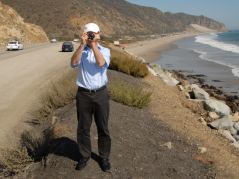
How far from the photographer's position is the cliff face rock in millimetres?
60506

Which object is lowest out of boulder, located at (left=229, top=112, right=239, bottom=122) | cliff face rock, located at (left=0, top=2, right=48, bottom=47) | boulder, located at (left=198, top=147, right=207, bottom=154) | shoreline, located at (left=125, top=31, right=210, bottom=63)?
shoreline, located at (left=125, top=31, right=210, bottom=63)

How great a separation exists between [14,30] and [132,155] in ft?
192

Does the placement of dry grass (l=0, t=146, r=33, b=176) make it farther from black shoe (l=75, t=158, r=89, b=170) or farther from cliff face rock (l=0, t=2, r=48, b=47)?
cliff face rock (l=0, t=2, r=48, b=47)

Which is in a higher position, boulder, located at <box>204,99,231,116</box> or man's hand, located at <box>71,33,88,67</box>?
man's hand, located at <box>71,33,88,67</box>

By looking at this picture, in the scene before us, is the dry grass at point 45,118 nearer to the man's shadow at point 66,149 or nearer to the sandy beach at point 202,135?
the man's shadow at point 66,149

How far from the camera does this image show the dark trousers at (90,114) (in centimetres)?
642

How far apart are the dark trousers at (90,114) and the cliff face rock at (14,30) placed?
49732mm

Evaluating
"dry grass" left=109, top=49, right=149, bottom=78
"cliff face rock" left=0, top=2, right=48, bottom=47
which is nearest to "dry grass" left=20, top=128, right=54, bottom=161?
"dry grass" left=109, top=49, right=149, bottom=78

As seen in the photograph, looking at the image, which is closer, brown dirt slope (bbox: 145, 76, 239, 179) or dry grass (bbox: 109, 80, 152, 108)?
brown dirt slope (bbox: 145, 76, 239, 179)

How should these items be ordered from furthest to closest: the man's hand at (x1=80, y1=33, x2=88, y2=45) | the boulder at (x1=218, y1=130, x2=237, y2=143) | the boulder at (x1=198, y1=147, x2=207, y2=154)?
the boulder at (x1=218, y1=130, x2=237, y2=143)
the boulder at (x1=198, y1=147, x2=207, y2=154)
the man's hand at (x1=80, y1=33, x2=88, y2=45)

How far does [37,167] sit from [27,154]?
389mm

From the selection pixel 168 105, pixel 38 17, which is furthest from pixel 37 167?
pixel 38 17

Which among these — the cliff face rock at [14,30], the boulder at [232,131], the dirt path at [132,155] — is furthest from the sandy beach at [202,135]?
the cliff face rock at [14,30]

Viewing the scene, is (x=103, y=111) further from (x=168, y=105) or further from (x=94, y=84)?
(x=168, y=105)
